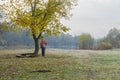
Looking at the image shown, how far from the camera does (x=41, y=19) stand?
3312 cm

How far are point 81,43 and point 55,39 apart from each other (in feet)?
65.4

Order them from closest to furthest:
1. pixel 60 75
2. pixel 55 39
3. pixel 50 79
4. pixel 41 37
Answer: pixel 50 79, pixel 60 75, pixel 41 37, pixel 55 39

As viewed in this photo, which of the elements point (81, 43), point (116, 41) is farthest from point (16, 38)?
point (116, 41)

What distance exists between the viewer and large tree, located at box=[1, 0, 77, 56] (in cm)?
3199

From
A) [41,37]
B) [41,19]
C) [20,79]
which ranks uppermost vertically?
[41,19]

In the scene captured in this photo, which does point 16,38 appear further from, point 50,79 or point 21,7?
point 50,79

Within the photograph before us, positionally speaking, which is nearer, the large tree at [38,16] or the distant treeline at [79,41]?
the large tree at [38,16]

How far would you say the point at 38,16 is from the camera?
3303 cm

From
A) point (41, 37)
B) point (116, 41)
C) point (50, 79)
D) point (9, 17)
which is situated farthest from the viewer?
point (116, 41)

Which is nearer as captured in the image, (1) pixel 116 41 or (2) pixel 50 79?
(2) pixel 50 79

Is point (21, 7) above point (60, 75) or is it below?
above

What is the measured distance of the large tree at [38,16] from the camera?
3199 cm

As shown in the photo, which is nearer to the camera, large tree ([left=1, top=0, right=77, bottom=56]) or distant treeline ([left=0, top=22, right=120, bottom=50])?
large tree ([left=1, top=0, right=77, bottom=56])

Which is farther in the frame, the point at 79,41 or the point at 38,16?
the point at 79,41
